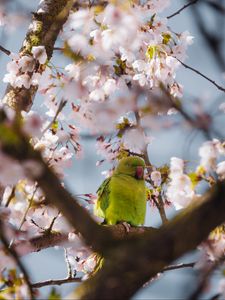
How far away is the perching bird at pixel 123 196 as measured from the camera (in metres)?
5.43

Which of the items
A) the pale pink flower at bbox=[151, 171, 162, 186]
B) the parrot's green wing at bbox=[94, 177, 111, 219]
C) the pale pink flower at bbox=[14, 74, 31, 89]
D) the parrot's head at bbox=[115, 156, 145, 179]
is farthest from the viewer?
the parrot's head at bbox=[115, 156, 145, 179]

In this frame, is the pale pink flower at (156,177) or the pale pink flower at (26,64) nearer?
the pale pink flower at (26,64)

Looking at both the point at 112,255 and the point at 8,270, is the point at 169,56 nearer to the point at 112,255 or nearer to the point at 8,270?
the point at 8,270

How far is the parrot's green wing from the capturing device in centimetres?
537

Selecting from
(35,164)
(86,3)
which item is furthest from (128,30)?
(35,164)

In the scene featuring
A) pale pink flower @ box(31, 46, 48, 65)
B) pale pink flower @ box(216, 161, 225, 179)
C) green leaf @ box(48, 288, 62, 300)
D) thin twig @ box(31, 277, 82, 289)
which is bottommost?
green leaf @ box(48, 288, 62, 300)

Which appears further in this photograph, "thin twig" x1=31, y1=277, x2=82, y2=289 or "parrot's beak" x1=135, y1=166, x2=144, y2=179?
"parrot's beak" x1=135, y1=166, x2=144, y2=179

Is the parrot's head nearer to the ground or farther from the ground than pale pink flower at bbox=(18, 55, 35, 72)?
nearer to the ground

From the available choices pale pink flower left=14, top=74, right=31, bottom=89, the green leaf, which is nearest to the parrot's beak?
pale pink flower left=14, top=74, right=31, bottom=89

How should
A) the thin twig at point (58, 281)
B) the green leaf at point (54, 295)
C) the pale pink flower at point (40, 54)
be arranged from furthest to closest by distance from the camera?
the pale pink flower at point (40, 54), the thin twig at point (58, 281), the green leaf at point (54, 295)

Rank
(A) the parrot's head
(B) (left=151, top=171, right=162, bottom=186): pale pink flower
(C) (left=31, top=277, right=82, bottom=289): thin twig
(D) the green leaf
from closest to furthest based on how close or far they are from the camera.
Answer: (D) the green leaf, (C) (left=31, top=277, right=82, bottom=289): thin twig, (B) (left=151, top=171, right=162, bottom=186): pale pink flower, (A) the parrot's head

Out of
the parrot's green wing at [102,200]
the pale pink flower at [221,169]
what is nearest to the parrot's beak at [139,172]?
the parrot's green wing at [102,200]

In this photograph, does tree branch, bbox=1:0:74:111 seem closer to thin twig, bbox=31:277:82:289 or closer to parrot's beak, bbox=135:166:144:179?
thin twig, bbox=31:277:82:289

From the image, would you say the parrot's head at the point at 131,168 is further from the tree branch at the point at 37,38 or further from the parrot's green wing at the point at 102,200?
the tree branch at the point at 37,38
